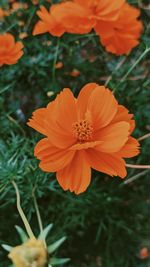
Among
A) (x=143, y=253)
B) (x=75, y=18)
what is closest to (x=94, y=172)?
(x=143, y=253)

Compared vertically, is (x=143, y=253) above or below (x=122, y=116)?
below

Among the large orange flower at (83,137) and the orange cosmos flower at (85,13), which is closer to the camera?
the large orange flower at (83,137)

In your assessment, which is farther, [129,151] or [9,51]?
[9,51]

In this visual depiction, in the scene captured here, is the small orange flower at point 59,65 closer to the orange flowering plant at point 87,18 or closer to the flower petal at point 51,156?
the orange flowering plant at point 87,18

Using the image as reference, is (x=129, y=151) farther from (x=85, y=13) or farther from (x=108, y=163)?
(x=85, y=13)

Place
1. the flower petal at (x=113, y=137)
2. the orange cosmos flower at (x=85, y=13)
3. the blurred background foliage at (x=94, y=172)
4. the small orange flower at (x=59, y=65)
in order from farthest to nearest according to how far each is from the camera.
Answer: the small orange flower at (x=59, y=65)
the blurred background foliage at (x=94, y=172)
the orange cosmos flower at (x=85, y=13)
the flower petal at (x=113, y=137)

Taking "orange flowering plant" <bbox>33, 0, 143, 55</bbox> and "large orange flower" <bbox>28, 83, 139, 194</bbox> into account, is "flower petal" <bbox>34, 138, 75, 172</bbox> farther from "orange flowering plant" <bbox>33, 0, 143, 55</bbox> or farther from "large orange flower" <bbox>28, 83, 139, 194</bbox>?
"orange flowering plant" <bbox>33, 0, 143, 55</bbox>

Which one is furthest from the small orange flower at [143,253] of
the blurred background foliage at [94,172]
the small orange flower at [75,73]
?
the small orange flower at [75,73]

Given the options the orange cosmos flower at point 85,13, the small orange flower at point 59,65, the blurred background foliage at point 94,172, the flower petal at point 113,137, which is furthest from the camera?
the small orange flower at point 59,65

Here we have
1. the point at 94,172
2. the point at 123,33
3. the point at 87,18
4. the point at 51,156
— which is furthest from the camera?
the point at 94,172

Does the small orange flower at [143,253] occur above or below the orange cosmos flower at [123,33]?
below
